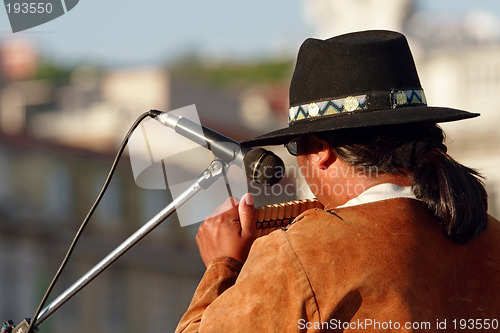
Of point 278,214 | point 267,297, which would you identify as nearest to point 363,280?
point 267,297

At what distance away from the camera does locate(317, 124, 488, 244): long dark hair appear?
3055 millimetres

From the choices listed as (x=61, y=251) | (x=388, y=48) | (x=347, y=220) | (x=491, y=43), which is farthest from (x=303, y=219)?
(x=491, y=43)

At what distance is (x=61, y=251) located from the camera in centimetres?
3155

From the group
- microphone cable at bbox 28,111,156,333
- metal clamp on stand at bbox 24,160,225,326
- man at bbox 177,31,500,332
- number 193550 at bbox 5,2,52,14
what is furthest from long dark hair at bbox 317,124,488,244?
number 193550 at bbox 5,2,52,14

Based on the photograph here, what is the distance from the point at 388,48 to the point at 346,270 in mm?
674

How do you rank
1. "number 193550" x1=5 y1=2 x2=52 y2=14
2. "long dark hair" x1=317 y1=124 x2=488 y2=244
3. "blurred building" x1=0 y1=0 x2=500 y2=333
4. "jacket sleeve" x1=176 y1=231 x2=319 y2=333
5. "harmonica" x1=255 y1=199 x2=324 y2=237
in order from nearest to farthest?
"jacket sleeve" x1=176 y1=231 x2=319 y2=333, "long dark hair" x1=317 y1=124 x2=488 y2=244, "harmonica" x1=255 y1=199 x2=324 y2=237, "number 193550" x1=5 y1=2 x2=52 y2=14, "blurred building" x1=0 y1=0 x2=500 y2=333

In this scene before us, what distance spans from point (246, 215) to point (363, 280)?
0.45m

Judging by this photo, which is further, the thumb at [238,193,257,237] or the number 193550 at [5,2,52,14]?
the number 193550 at [5,2,52,14]

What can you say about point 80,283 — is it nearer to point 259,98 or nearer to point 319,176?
point 319,176

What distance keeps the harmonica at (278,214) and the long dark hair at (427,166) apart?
0.98 ft

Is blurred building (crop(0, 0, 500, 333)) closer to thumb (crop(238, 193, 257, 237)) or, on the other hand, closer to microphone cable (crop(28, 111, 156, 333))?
microphone cable (crop(28, 111, 156, 333))

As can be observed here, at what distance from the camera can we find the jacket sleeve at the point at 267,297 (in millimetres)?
2932

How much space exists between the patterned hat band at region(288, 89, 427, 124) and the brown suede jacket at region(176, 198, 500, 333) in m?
0.27

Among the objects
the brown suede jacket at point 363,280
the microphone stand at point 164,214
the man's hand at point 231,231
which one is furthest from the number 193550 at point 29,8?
the brown suede jacket at point 363,280
